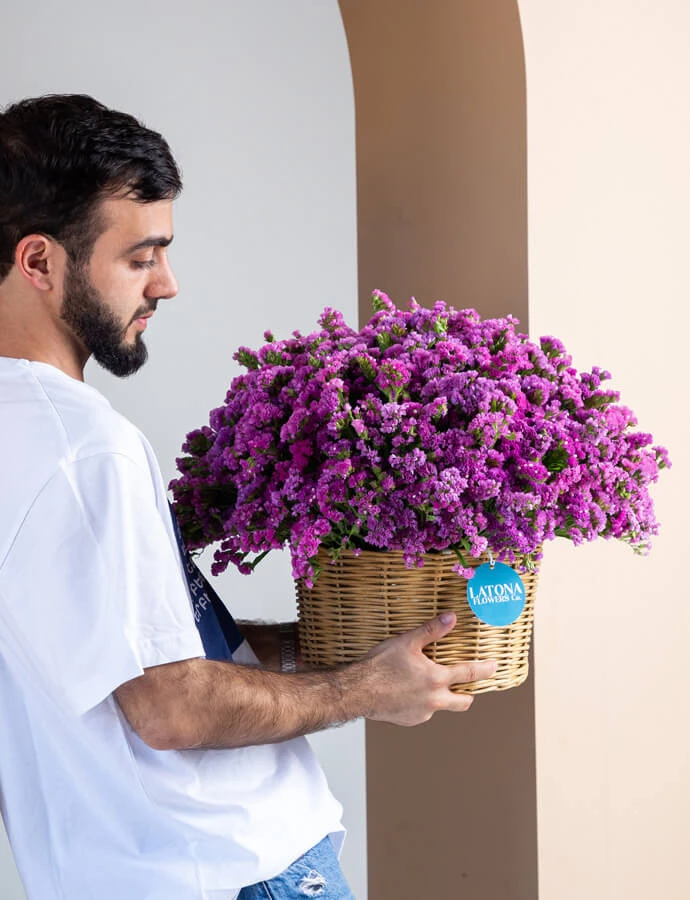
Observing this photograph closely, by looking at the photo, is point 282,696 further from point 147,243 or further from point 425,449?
point 147,243

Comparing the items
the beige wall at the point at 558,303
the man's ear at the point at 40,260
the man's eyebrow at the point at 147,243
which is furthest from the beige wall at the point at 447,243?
the man's ear at the point at 40,260

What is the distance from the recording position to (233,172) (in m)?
2.85

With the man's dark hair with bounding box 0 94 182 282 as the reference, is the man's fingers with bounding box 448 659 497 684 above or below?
below

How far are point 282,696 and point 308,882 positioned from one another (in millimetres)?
Answer: 257

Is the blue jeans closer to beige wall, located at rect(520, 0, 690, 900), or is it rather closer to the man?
the man

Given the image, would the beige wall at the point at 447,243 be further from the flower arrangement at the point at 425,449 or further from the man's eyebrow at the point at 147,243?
the man's eyebrow at the point at 147,243

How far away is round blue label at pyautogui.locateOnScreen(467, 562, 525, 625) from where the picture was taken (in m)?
1.35

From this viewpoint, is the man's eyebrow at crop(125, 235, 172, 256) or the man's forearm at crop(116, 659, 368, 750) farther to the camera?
the man's eyebrow at crop(125, 235, 172, 256)

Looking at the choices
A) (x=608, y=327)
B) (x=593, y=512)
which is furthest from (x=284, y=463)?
(x=608, y=327)

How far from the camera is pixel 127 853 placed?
4.10ft

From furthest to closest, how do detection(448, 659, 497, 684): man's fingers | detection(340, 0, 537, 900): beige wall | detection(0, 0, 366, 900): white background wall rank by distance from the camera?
detection(0, 0, 366, 900): white background wall → detection(340, 0, 537, 900): beige wall → detection(448, 659, 497, 684): man's fingers

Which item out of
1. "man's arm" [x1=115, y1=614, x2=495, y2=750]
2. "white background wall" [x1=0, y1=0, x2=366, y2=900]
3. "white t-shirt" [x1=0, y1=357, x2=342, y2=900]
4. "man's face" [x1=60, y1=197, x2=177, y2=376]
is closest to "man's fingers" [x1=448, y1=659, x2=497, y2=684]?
"man's arm" [x1=115, y1=614, x2=495, y2=750]

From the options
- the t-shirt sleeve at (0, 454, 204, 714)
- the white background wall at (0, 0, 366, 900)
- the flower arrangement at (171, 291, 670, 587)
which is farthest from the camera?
the white background wall at (0, 0, 366, 900)

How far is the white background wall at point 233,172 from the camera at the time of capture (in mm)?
2627
